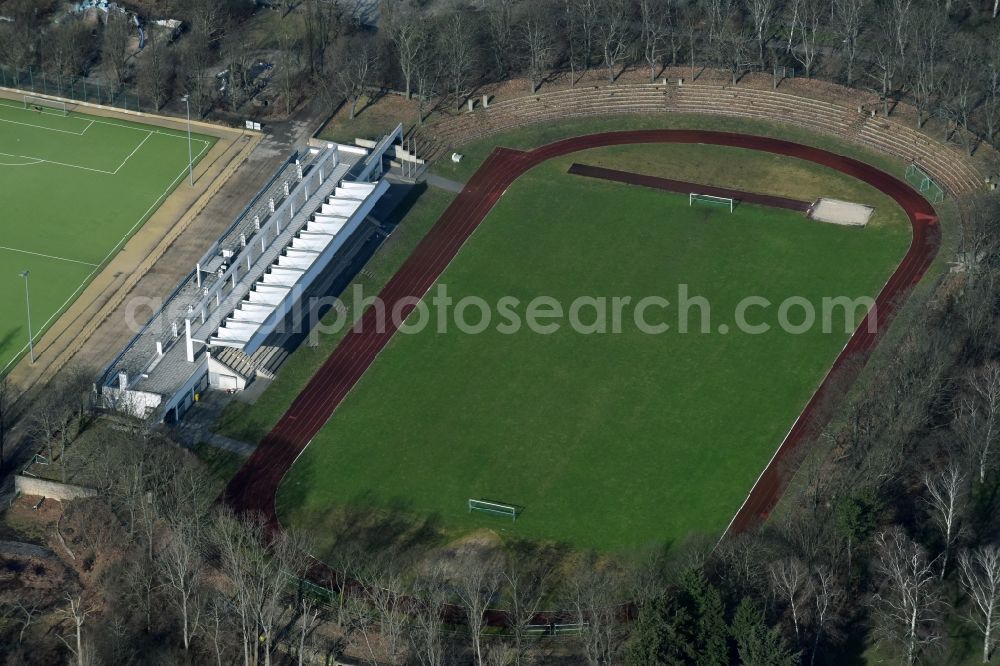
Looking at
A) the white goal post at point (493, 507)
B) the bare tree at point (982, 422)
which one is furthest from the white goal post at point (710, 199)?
the white goal post at point (493, 507)

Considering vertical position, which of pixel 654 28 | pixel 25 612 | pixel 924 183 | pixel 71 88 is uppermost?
pixel 71 88

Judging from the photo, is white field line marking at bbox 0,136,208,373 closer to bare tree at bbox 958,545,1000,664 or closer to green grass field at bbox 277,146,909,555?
green grass field at bbox 277,146,909,555

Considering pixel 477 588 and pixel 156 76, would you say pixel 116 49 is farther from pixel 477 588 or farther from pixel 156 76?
pixel 477 588

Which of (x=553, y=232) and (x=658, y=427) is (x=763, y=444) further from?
(x=553, y=232)

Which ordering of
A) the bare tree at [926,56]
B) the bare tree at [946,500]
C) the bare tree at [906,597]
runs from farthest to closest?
the bare tree at [926,56]
the bare tree at [946,500]
the bare tree at [906,597]

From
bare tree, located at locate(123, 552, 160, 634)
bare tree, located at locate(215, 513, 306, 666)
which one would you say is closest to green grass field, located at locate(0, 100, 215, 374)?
bare tree, located at locate(123, 552, 160, 634)

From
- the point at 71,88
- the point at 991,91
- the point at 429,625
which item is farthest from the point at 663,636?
the point at 71,88

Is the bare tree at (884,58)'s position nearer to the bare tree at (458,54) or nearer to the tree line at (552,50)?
the tree line at (552,50)
